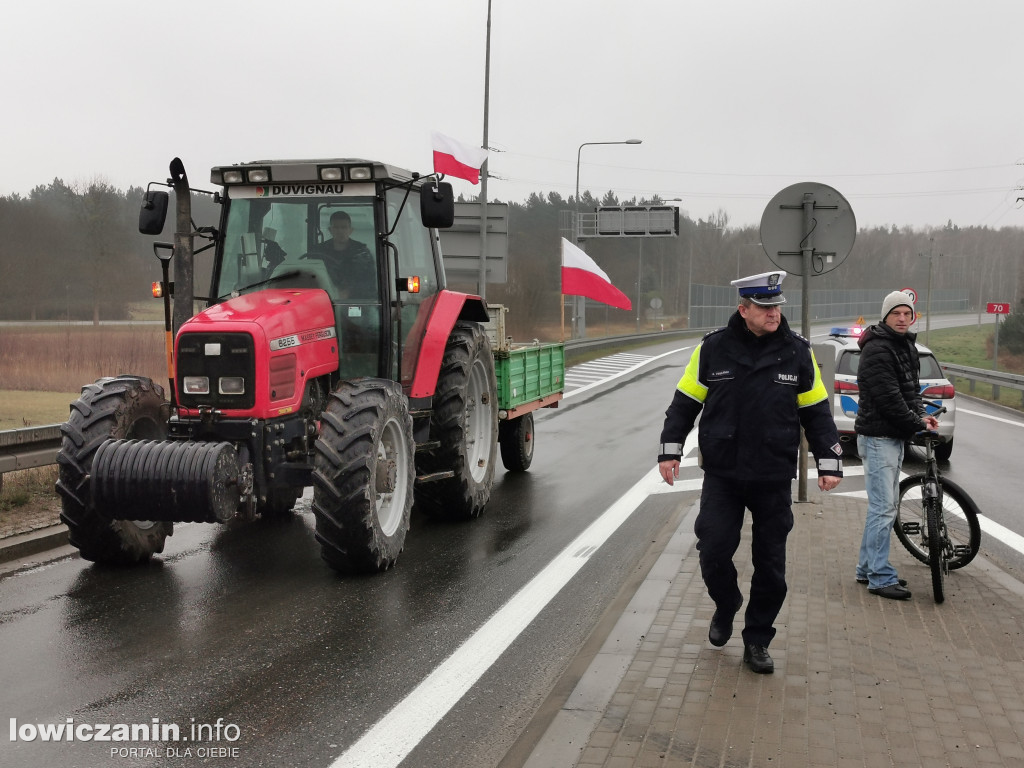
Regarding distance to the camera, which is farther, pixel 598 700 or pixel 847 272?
pixel 847 272

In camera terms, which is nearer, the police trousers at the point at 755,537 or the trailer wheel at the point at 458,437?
the police trousers at the point at 755,537

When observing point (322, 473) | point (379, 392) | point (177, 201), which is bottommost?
point (322, 473)

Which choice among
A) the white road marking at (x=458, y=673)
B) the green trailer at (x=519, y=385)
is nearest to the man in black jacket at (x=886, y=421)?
the white road marking at (x=458, y=673)

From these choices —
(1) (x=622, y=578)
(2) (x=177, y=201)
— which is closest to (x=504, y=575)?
(1) (x=622, y=578)

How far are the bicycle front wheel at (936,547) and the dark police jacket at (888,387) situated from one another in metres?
0.56

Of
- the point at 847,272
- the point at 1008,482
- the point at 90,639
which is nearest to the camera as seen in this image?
the point at 90,639

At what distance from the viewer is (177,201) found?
7.11 meters

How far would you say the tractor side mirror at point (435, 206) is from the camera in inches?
289

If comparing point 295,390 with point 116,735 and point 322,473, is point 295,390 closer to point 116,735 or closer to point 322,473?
point 322,473

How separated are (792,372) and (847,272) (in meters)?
117

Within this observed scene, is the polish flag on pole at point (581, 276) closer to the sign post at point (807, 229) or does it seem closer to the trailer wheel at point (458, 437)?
the trailer wheel at point (458, 437)

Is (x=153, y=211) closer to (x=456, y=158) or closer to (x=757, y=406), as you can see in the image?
(x=757, y=406)

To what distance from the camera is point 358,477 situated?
254 inches

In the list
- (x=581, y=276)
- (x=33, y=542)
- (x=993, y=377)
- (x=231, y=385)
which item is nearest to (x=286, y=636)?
(x=231, y=385)
